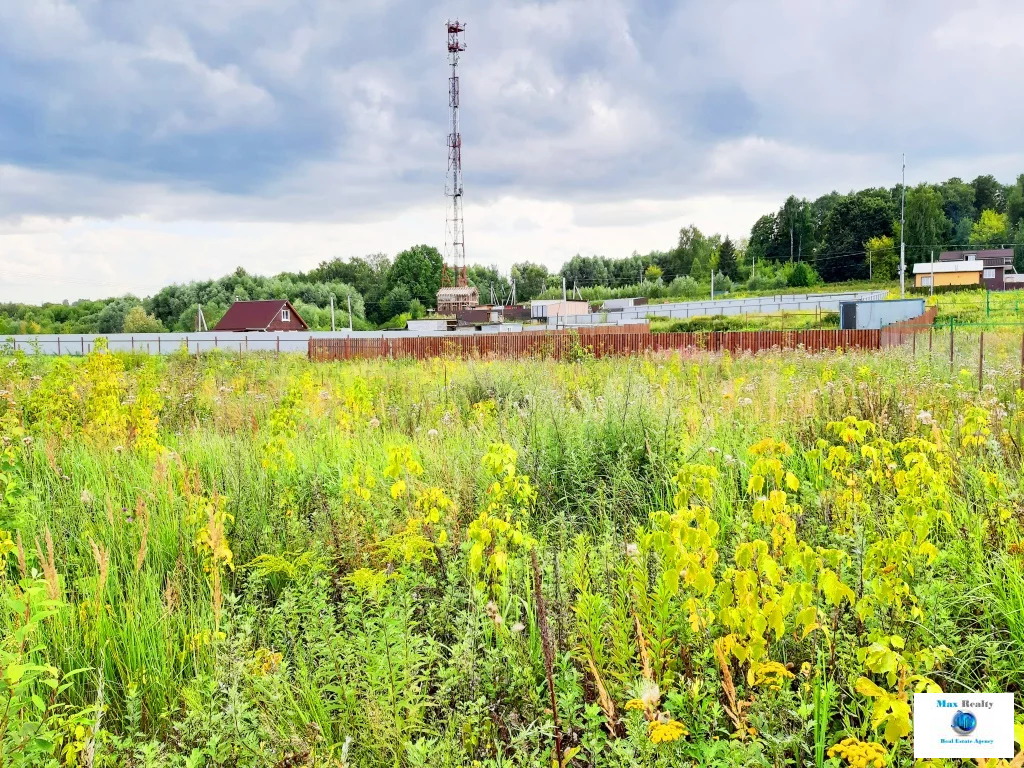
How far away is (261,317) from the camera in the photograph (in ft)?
176

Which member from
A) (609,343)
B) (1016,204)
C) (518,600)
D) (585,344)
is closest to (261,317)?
(585,344)

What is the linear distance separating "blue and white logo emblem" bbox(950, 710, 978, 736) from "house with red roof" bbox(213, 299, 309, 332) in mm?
54924

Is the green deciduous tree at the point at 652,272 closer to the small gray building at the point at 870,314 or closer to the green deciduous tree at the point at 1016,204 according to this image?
the green deciduous tree at the point at 1016,204

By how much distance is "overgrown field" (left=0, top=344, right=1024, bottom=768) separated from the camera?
6.21 ft

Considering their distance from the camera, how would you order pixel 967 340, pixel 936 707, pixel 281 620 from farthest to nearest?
pixel 967 340, pixel 281 620, pixel 936 707

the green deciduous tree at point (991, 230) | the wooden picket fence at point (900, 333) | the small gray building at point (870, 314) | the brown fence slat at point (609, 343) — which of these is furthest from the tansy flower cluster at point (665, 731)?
the green deciduous tree at point (991, 230)

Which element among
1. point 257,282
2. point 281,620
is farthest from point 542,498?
point 257,282

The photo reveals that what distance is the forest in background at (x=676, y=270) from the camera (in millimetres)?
64875

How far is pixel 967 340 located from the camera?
41.2 ft

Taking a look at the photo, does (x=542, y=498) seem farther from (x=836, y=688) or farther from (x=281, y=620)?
(x=836, y=688)

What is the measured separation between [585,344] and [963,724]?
58.4ft

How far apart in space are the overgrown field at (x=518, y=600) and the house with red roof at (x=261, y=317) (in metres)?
51.4

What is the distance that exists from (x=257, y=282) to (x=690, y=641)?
7344cm

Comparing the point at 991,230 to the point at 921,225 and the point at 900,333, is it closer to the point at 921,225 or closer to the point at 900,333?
the point at 921,225
